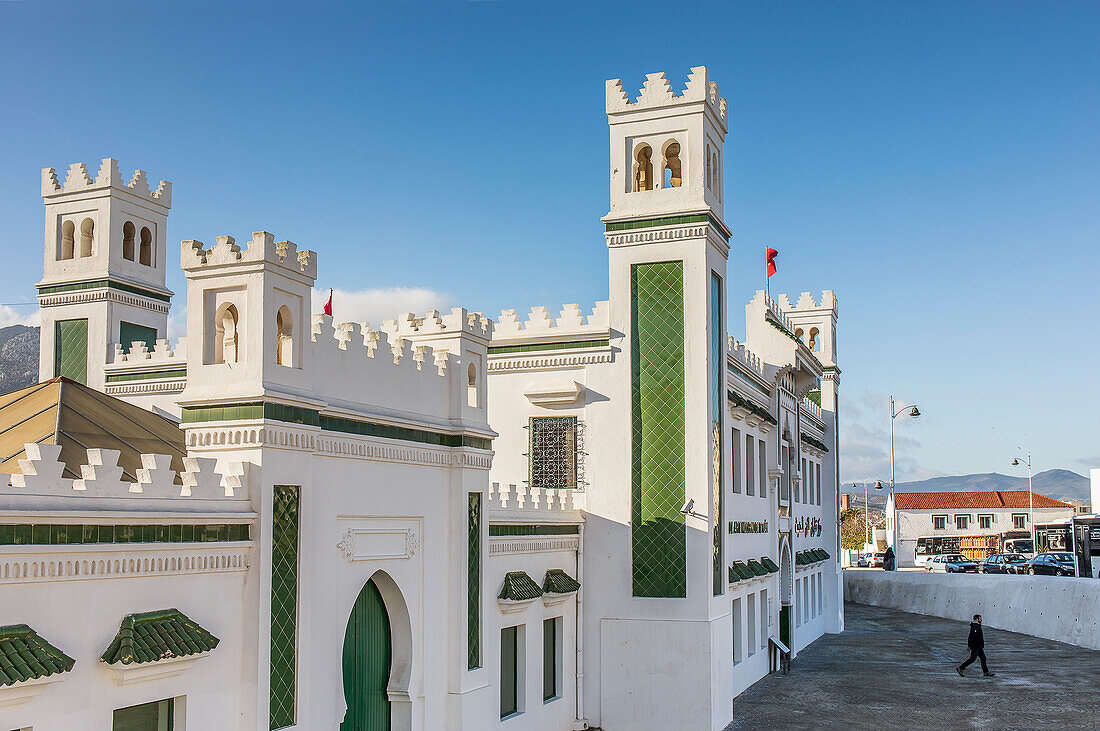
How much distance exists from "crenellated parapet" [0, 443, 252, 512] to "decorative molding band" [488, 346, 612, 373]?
1005 cm

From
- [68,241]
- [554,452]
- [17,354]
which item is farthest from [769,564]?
[17,354]

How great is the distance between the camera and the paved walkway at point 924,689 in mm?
20234

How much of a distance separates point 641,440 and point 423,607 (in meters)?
6.77

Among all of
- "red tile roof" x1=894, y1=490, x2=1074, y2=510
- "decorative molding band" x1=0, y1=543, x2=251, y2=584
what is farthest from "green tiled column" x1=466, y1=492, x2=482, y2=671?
"red tile roof" x1=894, y1=490, x2=1074, y2=510

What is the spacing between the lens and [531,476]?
20.1 m

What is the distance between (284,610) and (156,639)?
1.77 meters

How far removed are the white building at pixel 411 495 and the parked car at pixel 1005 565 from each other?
22.4m

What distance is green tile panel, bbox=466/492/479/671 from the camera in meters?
14.4

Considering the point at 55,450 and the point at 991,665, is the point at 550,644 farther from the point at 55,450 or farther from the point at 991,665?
the point at 991,665

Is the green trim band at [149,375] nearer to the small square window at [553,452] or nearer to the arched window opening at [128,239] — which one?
the arched window opening at [128,239]

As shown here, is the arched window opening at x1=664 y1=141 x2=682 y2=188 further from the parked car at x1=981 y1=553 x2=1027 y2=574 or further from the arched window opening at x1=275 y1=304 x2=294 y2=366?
the parked car at x1=981 y1=553 x2=1027 y2=574

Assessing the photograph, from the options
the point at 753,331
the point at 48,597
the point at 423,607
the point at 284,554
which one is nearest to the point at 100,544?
the point at 48,597

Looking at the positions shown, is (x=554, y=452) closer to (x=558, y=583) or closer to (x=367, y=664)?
(x=558, y=583)

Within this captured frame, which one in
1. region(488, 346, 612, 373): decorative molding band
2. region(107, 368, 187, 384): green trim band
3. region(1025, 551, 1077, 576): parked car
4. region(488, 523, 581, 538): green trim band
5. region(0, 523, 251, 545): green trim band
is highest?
region(488, 346, 612, 373): decorative molding band
